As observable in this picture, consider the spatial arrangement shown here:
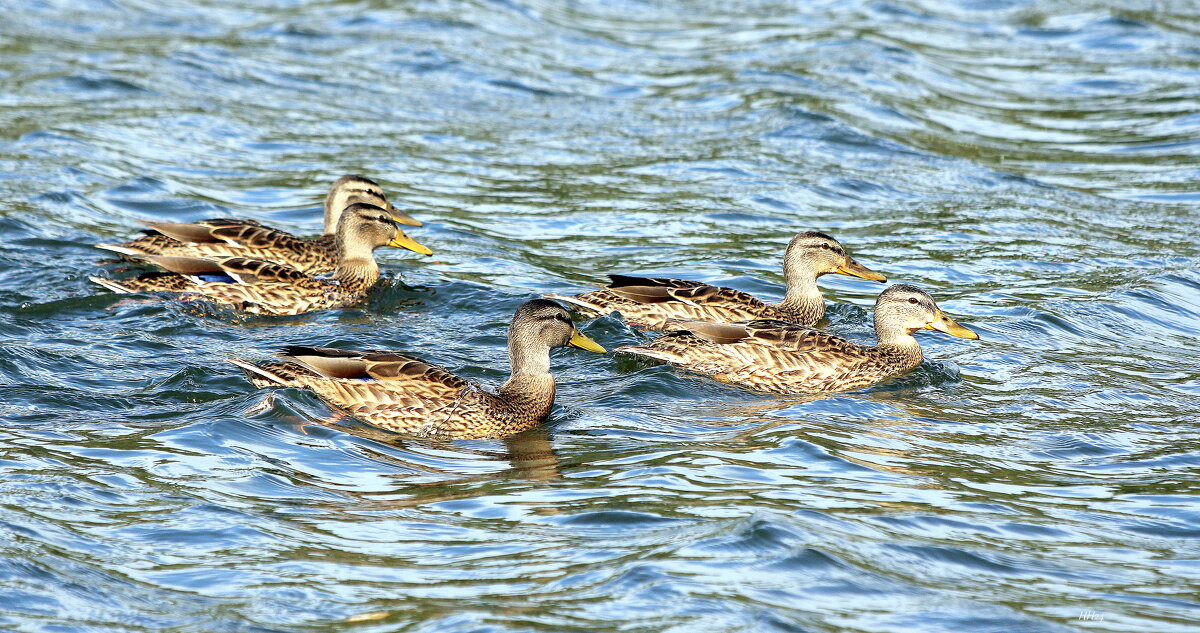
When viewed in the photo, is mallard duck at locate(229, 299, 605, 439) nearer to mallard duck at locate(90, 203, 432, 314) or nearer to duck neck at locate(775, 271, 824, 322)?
mallard duck at locate(90, 203, 432, 314)

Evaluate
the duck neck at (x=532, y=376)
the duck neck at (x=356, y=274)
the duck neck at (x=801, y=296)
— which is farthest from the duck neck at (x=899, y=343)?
the duck neck at (x=356, y=274)

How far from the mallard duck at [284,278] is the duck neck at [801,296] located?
336cm

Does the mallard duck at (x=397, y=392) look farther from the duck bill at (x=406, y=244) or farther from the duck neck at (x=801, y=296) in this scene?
the duck bill at (x=406, y=244)

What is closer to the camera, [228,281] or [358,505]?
[358,505]

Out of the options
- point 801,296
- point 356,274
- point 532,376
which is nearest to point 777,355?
point 801,296

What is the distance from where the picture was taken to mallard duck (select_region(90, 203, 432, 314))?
12.7m

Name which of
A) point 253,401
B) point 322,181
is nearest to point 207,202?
point 322,181

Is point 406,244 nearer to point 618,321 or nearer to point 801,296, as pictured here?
point 618,321

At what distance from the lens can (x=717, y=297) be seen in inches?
477

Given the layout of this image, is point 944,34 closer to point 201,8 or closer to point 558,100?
point 558,100

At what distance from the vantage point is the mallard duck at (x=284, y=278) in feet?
41.7

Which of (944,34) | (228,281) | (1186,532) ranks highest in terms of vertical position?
(944,34)

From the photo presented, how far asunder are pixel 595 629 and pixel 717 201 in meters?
10.1

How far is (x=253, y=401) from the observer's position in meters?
9.70
